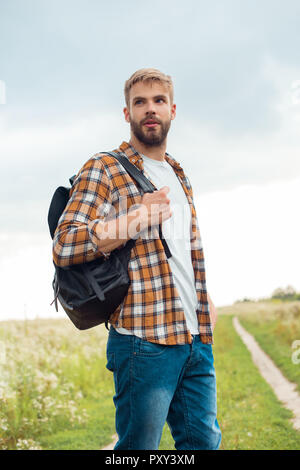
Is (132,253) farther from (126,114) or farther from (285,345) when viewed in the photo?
(285,345)

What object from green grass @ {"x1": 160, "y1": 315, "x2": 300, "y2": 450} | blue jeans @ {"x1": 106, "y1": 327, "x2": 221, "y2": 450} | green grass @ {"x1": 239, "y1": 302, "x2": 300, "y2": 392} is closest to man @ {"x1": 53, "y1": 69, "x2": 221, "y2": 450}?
blue jeans @ {"x1": 106, "y1": 327, "x2": 221, "y2": 450}

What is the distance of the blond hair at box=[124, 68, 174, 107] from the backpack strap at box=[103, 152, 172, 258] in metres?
0.47

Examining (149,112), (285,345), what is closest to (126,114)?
(149,112)

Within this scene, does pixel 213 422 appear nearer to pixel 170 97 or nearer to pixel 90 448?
pixel 170 97

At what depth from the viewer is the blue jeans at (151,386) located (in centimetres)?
250

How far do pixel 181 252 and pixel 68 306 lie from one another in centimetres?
80

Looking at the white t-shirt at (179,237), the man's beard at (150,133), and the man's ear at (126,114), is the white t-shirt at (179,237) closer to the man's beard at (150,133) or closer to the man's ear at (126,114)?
the man's beard at (150,133)

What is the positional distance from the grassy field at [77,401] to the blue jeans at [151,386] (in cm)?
364

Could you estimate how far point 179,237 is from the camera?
291 cm

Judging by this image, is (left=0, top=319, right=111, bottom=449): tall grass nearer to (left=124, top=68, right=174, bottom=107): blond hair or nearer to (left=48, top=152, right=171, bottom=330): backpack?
(left=48, top=152, right=171, bottom=330): backpack

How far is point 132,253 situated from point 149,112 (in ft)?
3.07
